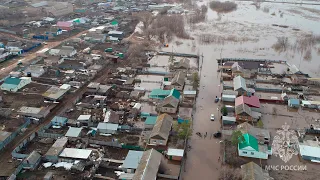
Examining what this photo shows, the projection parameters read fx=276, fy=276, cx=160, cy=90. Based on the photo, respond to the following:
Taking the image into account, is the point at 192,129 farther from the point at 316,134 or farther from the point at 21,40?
the point at 21,40

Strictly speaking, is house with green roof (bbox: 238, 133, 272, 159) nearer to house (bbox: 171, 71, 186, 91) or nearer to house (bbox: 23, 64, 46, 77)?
house (bbox: 171, 71, 186, 91)

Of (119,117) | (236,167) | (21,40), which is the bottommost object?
(236,167)

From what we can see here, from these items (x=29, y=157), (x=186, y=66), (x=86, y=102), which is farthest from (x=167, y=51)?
(x=29, y=157)

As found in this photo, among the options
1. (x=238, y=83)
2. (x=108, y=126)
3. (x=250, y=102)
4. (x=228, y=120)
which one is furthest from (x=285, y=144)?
(x=108, y=126)

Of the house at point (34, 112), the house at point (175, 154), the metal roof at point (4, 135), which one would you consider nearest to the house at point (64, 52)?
the house at point (34, 112)

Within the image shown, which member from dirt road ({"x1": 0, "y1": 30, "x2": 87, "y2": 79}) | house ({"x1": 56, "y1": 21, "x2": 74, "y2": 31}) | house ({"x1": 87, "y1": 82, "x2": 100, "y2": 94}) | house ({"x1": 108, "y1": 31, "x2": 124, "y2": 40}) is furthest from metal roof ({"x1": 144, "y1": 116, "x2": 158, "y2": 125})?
house ({"x1": 56, "y1": 21, "x2": 74, "y2": 31})

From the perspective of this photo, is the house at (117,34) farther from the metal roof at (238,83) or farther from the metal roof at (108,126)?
the metal roof at (108,126)
